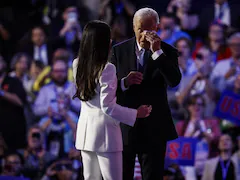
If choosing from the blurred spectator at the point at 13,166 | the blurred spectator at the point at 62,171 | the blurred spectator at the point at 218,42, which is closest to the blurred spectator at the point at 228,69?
the blurred spectator at the point at 218,42

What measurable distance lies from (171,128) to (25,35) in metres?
5.88

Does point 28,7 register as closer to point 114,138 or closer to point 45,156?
point 45,156

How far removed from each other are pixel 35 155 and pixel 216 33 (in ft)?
8.99

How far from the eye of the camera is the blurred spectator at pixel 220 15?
8672mm

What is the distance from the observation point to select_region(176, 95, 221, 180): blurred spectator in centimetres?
800

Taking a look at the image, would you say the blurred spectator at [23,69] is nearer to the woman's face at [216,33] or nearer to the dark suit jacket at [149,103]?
the woman's face at [216,33]

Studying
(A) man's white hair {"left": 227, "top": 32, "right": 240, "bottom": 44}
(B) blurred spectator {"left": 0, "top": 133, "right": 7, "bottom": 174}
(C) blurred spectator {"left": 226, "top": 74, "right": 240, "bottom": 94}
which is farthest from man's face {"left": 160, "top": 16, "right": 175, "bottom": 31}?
(B) blurred spectator {"left": 0, "top": 133, "right": 7, "bottom": 174}

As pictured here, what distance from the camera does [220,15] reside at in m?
8.77

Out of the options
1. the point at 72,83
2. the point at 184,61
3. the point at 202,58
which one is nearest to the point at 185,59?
the point at 184,61

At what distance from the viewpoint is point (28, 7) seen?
1094cm

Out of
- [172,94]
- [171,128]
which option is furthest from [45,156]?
[171,128]

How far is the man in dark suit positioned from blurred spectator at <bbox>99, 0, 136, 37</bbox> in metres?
4.55

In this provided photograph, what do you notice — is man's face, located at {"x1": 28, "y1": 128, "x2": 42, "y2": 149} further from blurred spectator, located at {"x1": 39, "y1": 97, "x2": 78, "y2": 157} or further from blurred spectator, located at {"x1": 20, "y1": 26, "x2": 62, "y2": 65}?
blurred spectator, located at {"x1": 20, "y1": 26, "x2": 62, "y2": 65}

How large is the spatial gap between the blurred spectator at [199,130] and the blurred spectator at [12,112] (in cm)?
228
